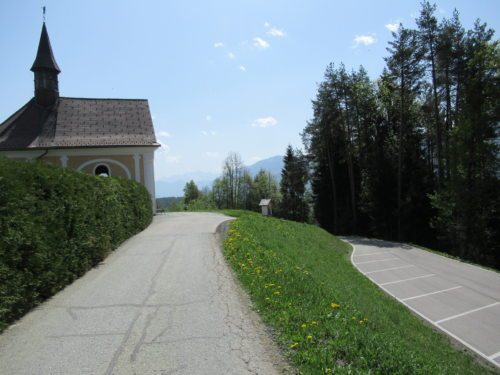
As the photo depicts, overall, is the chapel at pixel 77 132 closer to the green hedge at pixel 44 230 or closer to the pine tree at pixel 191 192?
the green hedge at pixel 44 230

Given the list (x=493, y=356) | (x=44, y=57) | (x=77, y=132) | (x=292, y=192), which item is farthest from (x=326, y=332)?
(x=292, y=192)

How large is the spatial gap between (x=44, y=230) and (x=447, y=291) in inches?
624

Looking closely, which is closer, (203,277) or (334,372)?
(334,372)

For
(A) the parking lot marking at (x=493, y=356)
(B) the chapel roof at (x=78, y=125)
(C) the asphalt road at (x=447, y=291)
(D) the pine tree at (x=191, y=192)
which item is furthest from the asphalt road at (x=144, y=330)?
(D) the pine tree at (x=191, y=192)

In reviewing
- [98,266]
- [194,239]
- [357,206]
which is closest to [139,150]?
[194,239]

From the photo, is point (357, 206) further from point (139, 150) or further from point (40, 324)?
point (40, 324)

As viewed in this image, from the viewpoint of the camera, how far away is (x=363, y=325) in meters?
5.92

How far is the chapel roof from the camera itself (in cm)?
2689

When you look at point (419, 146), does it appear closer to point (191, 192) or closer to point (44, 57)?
point (44, 57)

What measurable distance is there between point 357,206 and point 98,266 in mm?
42301

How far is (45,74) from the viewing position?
30.1 meters

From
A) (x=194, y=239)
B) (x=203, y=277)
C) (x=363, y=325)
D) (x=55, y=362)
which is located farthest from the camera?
(x=194, y=239)

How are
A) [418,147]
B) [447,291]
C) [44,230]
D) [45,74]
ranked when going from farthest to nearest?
[418,147], [45,74], [447,291], [44,230]

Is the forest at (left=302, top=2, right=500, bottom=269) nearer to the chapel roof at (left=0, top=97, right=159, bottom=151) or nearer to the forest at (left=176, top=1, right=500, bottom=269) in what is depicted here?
the forest at (left=176, top=1, right=500, bottom=269)
